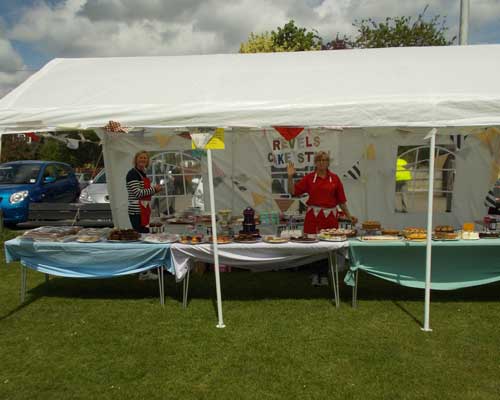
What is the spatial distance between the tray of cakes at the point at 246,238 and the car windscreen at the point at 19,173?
24.2 feet

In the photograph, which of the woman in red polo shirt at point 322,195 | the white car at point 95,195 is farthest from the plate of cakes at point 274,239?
the white car at point 95,195

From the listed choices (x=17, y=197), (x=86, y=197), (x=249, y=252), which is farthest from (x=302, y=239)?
(x=17, y=197)

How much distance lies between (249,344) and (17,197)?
7715 millimetres

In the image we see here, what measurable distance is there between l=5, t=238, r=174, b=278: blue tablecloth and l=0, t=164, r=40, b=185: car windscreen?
6.23 m

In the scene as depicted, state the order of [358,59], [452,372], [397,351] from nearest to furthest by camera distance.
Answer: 1. [452,372]
2. [397,351]
3. [358,59]

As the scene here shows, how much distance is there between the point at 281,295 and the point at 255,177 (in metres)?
3.13

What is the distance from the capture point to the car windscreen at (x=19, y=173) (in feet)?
33.4

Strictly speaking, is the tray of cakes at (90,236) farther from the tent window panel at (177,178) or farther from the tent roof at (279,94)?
the tent window panel at (177,178)

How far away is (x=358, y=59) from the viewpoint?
4785mm

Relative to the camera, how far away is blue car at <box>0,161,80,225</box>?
948 centimetres

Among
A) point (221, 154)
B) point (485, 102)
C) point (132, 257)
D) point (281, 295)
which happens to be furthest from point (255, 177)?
point (485, 102)

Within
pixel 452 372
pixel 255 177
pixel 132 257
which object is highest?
pixel 255 177

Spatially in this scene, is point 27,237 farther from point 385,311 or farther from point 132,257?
point 385,311

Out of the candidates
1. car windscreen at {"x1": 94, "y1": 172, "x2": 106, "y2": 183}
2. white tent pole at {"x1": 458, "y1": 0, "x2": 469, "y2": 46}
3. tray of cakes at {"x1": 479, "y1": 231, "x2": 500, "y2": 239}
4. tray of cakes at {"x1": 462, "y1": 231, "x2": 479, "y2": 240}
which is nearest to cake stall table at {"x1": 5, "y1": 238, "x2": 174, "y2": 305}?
tray of cakes at {"x1": 462, "y1": 231, "x2": 479, "y2": 240}
